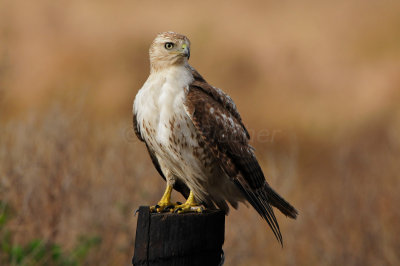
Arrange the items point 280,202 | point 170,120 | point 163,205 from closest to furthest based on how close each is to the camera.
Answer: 1. point 170,120
2. point 163,205
3. point 280,202

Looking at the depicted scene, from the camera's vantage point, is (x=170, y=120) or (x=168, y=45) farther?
(x=168, y=45)

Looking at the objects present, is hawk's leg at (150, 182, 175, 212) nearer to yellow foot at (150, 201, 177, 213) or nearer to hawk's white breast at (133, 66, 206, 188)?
yellow foot at (150, 201, 177, 213)

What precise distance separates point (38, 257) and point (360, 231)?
4.52 metres

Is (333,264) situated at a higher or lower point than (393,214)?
lower

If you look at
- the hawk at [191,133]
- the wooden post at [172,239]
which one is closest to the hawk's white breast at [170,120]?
the hawk at [191,133]

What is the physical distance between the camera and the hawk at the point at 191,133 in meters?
3.99

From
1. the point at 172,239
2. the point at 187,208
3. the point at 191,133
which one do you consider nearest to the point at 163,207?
the point at 187,208

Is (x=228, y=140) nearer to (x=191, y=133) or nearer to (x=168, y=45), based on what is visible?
(x=191, y=133)

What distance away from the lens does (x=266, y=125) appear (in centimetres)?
1469

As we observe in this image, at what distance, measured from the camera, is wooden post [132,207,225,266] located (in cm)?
323

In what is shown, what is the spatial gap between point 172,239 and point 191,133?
102 centimetres

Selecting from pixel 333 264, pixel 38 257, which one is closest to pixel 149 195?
pixel 38 257

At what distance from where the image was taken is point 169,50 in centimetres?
414

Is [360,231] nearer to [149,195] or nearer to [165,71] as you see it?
[149,195]
